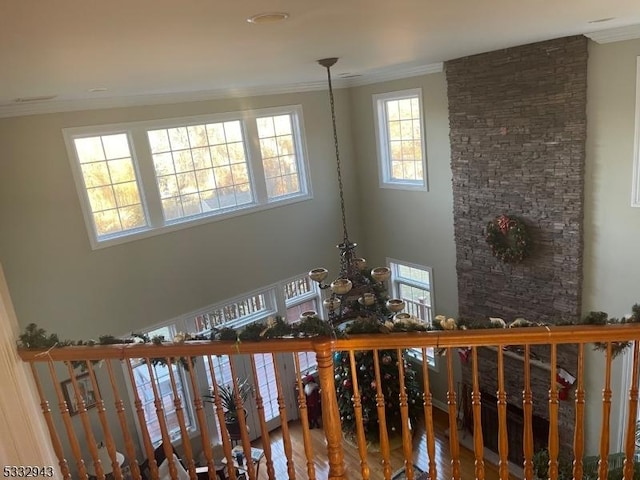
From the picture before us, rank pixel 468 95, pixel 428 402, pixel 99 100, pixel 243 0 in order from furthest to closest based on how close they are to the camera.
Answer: pixel 468 95 → pixel 99 100 → pixel 428 402 → pixel 243 0

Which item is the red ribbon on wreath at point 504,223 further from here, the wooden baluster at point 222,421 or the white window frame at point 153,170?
the wooden baluster at point 222,421

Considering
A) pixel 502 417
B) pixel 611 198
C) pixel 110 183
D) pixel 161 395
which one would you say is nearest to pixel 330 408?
pixel 502 417

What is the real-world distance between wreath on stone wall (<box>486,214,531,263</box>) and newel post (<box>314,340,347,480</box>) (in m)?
4.31

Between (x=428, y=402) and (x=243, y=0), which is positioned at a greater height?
(x=243, y=0)

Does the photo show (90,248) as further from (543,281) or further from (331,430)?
(543,281)

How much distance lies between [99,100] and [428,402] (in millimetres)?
5231

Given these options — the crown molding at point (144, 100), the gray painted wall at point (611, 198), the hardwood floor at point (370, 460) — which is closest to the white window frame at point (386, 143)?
the crown molding at point (144, 100)

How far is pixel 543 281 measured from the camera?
19.5 feet

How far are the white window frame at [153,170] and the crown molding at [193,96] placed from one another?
23 centimetres

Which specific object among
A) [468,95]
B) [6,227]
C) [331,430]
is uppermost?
[468,95]

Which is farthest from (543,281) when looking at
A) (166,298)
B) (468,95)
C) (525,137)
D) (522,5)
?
(166,298)

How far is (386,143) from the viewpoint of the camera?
25.4ft

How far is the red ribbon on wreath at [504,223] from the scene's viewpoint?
601cm

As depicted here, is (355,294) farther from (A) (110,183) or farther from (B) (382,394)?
(A) (110,183)
